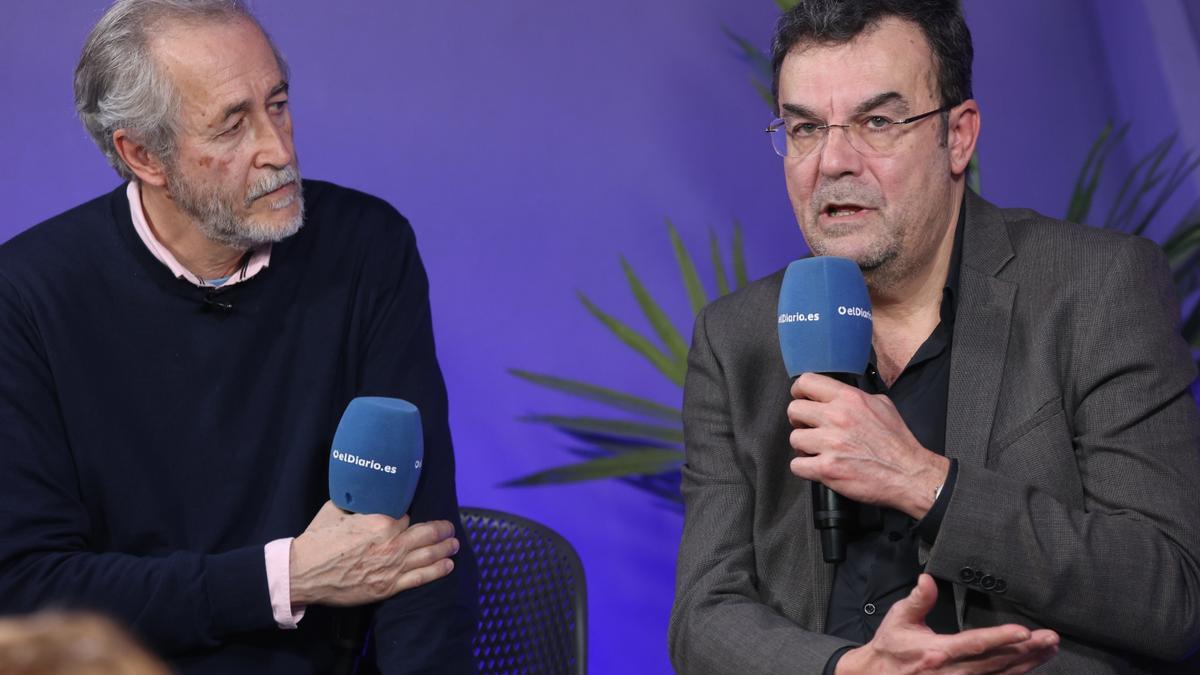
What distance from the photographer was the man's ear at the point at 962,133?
2.49 metres

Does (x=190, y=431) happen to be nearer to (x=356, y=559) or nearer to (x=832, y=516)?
(x=356, y=559)

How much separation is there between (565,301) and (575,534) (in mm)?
687

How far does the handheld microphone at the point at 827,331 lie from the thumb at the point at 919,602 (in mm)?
111

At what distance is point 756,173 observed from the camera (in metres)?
4.02

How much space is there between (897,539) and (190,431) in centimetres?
132

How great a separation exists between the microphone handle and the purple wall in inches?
75.4

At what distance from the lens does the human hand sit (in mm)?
1962

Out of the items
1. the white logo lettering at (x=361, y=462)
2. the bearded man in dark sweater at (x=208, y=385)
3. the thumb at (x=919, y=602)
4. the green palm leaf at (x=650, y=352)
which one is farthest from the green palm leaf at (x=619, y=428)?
the thumb at (x=919, y=602)

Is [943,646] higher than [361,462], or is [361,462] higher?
[361,462]

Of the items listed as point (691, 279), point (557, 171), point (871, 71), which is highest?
point (871, 71)

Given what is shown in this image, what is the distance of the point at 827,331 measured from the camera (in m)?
1.98

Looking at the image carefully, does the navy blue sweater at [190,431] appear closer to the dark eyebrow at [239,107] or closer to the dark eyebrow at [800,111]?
the dark eyebrow at [239,107]

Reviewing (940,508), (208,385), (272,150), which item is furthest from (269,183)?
(940,508)

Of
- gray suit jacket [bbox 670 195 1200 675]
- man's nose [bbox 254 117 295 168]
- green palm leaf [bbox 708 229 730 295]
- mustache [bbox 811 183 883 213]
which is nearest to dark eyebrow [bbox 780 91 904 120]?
mustache [bbox 811 183 883 213]
